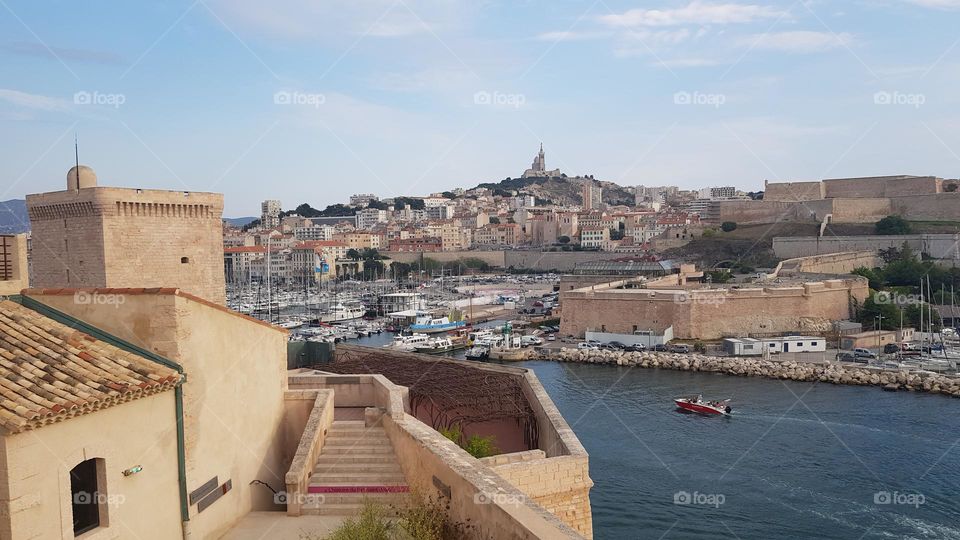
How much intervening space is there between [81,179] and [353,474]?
14.5 feet

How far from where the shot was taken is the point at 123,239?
6746 mm

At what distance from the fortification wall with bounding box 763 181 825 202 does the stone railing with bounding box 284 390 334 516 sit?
46.6m

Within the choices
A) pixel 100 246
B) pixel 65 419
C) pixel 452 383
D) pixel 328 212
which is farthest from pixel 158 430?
pixel 328 212

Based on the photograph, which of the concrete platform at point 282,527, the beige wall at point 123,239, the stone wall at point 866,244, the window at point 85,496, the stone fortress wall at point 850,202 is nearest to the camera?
the window at point 85,496

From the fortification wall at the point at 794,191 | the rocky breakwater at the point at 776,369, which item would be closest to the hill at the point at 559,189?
the fortification wall at the point at 794,191

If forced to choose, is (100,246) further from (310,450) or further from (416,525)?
(416,525)

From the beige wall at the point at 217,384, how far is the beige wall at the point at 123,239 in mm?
2403

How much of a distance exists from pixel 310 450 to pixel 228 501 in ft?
1.87

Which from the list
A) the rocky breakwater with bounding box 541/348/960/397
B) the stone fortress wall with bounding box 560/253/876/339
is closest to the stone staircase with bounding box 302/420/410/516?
the rocky breakwater with bounding box 541/348/960/397

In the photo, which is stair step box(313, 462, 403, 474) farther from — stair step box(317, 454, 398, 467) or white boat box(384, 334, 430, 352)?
white boat box(384, 334, 430, 352)

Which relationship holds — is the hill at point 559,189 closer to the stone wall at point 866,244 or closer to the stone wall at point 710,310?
the stone wall at point 866,244

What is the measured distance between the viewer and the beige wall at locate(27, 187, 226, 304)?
6.61m

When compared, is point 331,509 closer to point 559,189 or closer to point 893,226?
point 893,226

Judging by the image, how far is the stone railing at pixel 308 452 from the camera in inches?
170
